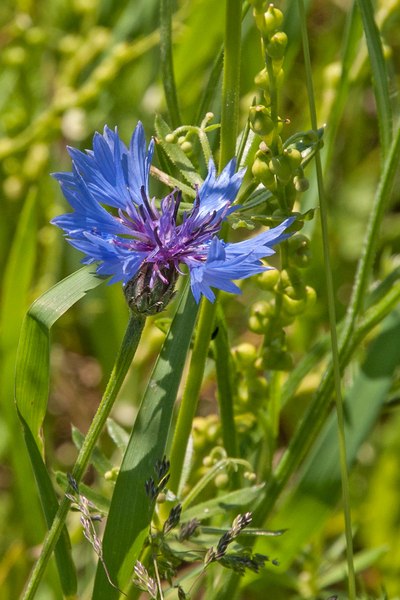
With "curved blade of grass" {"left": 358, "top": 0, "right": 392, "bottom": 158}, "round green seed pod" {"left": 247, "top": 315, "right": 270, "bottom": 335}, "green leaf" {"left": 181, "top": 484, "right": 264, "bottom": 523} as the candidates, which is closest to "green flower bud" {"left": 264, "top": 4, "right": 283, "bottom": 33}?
"curved blade of grass" {"left": 358, "top": 0, "right": 392, "bottom": 158}

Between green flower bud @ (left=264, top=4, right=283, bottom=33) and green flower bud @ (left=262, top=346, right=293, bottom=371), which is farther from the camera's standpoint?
green flower bud @ (left=262, top=346, right=293, bottom=371)

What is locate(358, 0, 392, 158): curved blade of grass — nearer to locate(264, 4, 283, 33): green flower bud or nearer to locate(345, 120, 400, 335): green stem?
locate(345, 120, 400, 335): green stem

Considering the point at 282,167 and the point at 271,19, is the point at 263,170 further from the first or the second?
the point at 271,19

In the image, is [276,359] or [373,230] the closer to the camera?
[276,359]

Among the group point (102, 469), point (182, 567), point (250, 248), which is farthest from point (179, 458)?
point (182, 567)

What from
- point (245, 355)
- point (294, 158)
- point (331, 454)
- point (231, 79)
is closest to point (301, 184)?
point (294, 158)

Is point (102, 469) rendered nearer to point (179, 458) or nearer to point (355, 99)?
point (179, 458)
